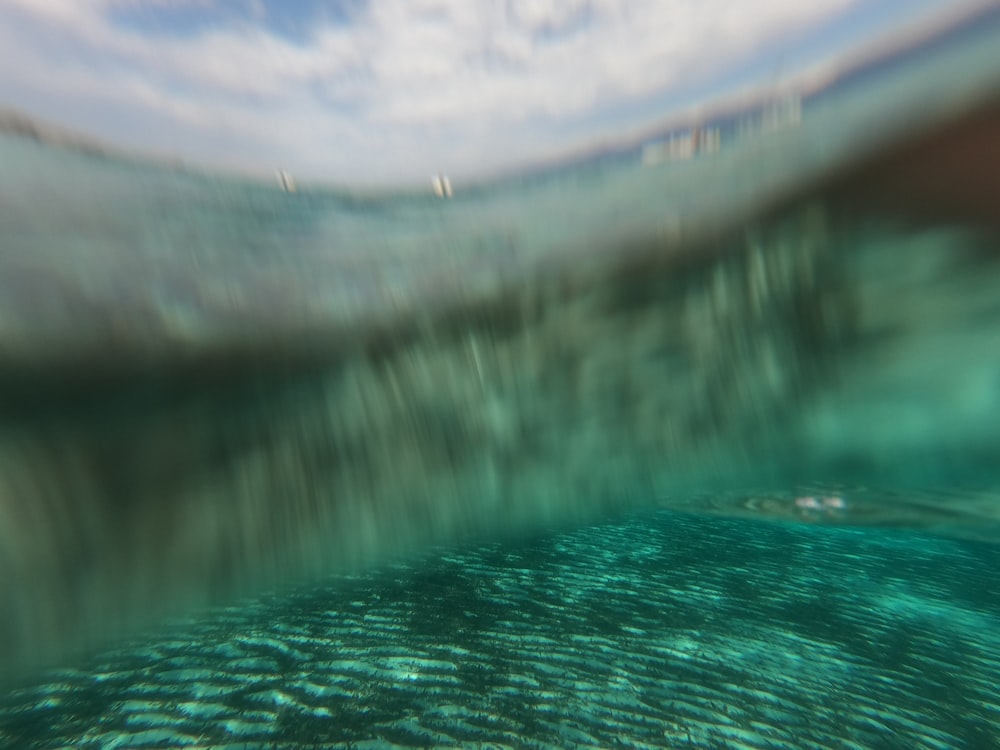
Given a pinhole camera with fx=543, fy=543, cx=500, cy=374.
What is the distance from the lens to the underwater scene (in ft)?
8.59

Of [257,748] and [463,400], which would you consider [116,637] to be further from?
[463,400]

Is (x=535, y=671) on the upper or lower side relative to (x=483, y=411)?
lower

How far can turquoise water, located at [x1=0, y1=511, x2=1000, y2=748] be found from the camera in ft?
7.45

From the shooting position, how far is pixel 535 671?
279 centimetres

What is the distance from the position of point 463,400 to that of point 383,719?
214 centimetres

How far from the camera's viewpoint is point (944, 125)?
266cm

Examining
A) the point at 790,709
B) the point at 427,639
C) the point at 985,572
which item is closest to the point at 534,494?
the point at 427,639

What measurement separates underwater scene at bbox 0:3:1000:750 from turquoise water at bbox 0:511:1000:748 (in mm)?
26

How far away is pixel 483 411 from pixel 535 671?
1.80 meters

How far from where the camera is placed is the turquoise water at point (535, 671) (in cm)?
227

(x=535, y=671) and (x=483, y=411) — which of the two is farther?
(x=483, y=411)

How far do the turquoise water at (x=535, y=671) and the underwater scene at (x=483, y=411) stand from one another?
0.08ft

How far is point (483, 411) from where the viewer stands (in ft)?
13.3

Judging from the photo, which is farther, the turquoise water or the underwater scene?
the underwater scene
